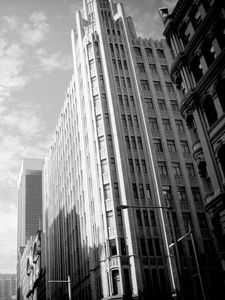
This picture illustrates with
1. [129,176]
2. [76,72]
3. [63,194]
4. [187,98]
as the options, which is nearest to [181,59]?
[187,98]

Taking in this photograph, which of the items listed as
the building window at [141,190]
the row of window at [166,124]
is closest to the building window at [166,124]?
the row of window at [166,124]

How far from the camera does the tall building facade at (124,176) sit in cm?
4991

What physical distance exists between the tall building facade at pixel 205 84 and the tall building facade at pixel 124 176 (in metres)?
14.7

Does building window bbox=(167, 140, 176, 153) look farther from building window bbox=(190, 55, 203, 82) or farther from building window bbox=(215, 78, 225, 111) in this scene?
building window bbox=(215, 78, 225, 111)

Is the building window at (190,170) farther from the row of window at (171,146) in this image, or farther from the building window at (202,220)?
the building window at (202,220)

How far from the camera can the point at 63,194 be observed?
276 ft

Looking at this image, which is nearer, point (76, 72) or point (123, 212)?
point (123, 212)

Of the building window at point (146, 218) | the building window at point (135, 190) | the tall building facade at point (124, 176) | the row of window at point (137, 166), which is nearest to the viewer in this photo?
the tall building facade at point (124, 176)

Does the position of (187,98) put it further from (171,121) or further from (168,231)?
(171,121)

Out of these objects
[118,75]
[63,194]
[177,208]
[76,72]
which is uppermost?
[76,72]

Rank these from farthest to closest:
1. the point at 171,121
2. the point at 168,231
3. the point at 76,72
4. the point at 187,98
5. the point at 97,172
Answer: the point at 76,72, the point at 171,121, the point at 97,172, the point at 168,231, the point at 187,98

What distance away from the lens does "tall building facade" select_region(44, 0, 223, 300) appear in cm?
4991

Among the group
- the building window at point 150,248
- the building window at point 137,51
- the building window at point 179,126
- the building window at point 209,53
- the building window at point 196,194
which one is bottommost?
the building window at point 150,248

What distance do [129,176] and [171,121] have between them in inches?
554
